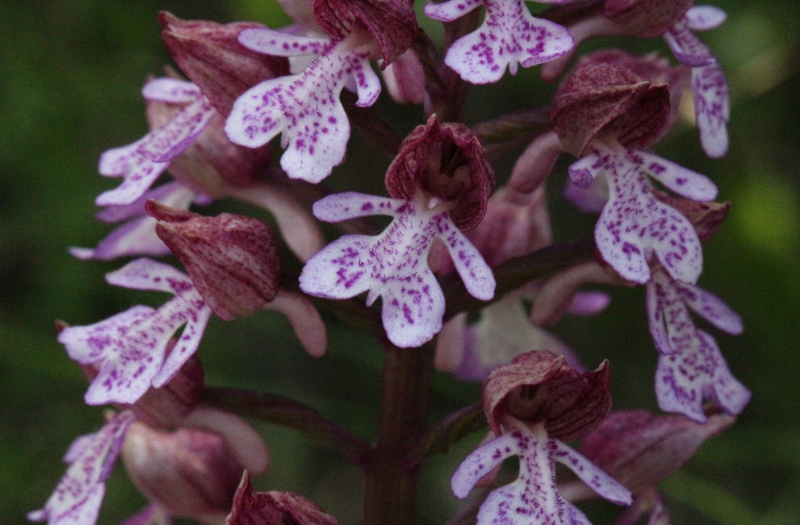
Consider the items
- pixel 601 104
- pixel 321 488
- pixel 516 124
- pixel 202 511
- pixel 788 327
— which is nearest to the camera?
pixel 601 104

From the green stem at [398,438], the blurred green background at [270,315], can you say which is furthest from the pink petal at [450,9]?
the blurred green background at [270,315]

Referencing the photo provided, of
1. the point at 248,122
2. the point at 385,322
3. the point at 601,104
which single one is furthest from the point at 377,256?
the point at 601,104

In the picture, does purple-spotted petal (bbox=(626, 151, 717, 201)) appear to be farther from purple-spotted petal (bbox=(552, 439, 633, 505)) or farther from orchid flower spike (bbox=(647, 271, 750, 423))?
purple-spotted petal (bbox=(552, 439, 633, 505))

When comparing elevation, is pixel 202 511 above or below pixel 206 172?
below

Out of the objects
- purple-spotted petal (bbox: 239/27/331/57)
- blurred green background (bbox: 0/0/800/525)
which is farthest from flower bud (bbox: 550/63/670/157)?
blurred green background (bbox: 0/0/800/525)

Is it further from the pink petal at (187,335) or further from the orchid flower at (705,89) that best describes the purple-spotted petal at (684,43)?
the pink petal at (187,335)

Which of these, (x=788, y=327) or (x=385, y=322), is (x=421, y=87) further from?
(x=788, y=327)

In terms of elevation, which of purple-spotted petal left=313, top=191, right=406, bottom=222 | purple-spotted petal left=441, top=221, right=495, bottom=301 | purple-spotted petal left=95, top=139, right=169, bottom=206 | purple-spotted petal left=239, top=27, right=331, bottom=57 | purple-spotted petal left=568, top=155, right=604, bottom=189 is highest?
purple-spotted petal left=239, top=27, right=331, bottom=57
